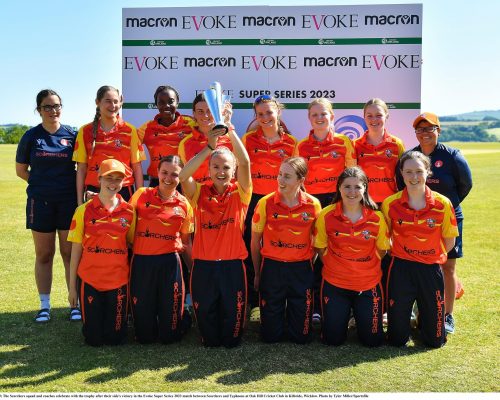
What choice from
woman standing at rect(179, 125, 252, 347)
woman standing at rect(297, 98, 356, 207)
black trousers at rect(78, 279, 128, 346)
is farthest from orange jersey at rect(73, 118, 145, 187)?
woman standing at rect(297, 98, 356, 207)

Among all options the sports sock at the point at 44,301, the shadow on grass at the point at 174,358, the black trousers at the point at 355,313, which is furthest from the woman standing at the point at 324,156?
the sports sock at the point at 44,301

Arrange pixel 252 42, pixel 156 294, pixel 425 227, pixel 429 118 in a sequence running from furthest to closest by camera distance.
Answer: pixel 252 42 < pixel 429 118 < pixel 156 294 < pixel 425 227

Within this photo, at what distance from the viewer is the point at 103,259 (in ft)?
15.5

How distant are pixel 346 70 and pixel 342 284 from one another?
2.77m

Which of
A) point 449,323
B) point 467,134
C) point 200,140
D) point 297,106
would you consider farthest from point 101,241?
point 467,134

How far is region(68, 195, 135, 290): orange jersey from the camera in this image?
472cm

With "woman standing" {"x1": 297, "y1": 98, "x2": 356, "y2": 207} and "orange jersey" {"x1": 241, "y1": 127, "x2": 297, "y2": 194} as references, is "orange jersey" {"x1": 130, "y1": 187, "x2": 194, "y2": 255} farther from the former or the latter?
"woman standing" {"x1": 297, "y1": 98, "x2": 356, "y2": 207}

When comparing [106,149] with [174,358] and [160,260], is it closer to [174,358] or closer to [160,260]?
[160,260]

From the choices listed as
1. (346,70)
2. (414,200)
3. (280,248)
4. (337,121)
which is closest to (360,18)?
(346,70)

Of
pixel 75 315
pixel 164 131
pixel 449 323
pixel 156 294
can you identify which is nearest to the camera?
pixel 156 294

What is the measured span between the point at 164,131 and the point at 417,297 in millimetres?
2806

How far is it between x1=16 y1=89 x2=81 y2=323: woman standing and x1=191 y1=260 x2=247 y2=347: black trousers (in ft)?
4.78

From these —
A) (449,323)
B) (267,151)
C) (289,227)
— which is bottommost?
(449,323)

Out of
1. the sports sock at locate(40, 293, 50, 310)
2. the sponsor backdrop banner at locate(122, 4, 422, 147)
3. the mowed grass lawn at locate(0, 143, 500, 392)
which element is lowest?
the mowed grass lawn at locate(0, 143, 500, 392)
